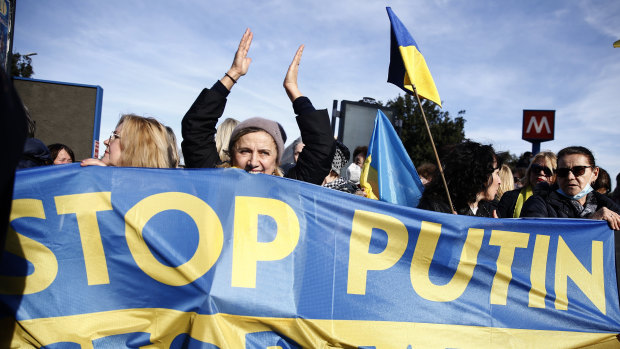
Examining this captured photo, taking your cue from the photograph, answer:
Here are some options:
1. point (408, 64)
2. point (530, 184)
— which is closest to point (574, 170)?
point (530, 184)

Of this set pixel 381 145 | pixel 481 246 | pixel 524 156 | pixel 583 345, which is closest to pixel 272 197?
pixel 481 246

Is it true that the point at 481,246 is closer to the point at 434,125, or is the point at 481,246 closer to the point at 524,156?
the point at 524,156

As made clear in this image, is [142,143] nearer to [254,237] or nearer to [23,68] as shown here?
[254,237]

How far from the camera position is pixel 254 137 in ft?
9.23

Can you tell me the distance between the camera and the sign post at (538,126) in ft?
28.7

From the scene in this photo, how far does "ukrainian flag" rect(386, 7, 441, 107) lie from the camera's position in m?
3.66

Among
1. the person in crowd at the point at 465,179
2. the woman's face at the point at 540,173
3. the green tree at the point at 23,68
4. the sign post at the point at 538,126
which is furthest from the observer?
the green tree at the point at 23,68

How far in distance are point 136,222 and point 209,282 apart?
0.48m

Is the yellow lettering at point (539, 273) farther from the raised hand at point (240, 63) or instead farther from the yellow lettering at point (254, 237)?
the raised hand at point (240, 63)

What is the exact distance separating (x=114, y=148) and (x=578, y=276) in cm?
286

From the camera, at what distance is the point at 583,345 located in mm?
2697

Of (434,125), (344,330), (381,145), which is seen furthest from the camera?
(434,125)

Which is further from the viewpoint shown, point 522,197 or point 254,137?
point 522,197

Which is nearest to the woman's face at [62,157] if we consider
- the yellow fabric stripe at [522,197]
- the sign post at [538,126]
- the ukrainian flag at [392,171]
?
the ukrainian flag at [392,171]
